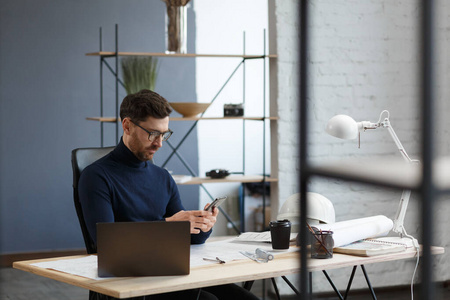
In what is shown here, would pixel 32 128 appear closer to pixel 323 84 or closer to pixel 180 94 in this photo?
pixel 180 94

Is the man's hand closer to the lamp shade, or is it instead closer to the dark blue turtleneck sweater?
the dark blue turtleneck sweater

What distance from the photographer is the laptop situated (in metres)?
2.03

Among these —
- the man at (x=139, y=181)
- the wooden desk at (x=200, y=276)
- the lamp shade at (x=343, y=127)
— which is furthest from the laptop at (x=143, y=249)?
the lamp shade at (x=343, y=127)

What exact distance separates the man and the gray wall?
282cm

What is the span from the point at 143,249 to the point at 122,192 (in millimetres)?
609

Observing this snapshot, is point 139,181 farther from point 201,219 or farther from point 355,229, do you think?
point 355,229

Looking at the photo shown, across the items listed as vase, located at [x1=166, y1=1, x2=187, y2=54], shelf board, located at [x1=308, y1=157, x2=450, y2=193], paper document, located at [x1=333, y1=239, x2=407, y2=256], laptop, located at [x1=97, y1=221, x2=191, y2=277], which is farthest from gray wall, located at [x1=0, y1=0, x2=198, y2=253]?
shelf board, located at [x1=308, y1=157, x2=450, y2=193]

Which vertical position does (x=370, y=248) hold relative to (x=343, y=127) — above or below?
below

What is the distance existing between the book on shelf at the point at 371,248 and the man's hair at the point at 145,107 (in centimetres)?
91

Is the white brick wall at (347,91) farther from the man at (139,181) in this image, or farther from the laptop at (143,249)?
the laptop at (143,249)

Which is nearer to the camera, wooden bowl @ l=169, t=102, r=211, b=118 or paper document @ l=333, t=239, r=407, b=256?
paper document @ l=333, t=239, r=407, b=256

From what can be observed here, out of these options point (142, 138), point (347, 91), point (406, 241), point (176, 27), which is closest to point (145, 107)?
point (142, 138)

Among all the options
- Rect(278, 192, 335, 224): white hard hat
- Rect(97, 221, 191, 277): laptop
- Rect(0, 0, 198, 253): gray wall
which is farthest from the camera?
Rect(0, 0, 198, 253): gray wall

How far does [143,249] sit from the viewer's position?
2.05 metres
